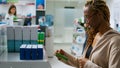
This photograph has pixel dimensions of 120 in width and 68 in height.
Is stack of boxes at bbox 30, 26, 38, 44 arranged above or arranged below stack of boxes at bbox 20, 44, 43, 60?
above

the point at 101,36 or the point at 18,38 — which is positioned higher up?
the point at 101,36

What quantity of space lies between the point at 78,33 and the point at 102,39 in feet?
19.1

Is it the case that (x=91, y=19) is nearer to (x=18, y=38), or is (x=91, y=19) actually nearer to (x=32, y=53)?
(x=32, y=53)

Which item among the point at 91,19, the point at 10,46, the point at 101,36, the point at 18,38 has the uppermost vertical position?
the point at 91,19

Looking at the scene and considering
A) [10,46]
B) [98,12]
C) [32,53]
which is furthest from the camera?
[10,46]

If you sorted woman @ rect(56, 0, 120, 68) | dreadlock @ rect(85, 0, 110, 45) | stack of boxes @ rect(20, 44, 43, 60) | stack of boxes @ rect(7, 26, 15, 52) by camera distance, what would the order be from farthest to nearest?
stack of boxes @ rect(7, 26, 15, 52), stack of boxes @ rect(20, 44, 43, 60), dreadlock @ rect(85, 0, 110, 45), woman @ rect(56, 0, 120, 68)

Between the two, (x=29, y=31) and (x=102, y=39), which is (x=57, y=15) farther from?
(x=102, y=39)

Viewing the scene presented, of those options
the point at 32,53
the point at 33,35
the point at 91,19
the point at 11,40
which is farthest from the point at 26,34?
the point at 91,19

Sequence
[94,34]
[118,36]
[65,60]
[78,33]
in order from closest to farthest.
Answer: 1. [118,36]
2. [94,34]
3. [65,60]
4. [78,33]

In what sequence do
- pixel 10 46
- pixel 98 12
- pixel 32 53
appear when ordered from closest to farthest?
pixel 98 12, pixel 32 53, pixel 10 46

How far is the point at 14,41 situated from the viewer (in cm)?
297

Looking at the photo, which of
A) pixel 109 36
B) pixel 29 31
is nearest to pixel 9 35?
pixel 29 31

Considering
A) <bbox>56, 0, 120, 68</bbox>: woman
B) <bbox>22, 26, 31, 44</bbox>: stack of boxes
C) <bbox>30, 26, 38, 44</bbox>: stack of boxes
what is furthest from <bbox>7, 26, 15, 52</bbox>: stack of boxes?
<bbox>56, 0, 120, 68</bbox>: woman

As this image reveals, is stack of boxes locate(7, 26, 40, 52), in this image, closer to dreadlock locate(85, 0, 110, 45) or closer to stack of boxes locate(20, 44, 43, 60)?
stack of boxes locate(20, 44, 43, 60)
